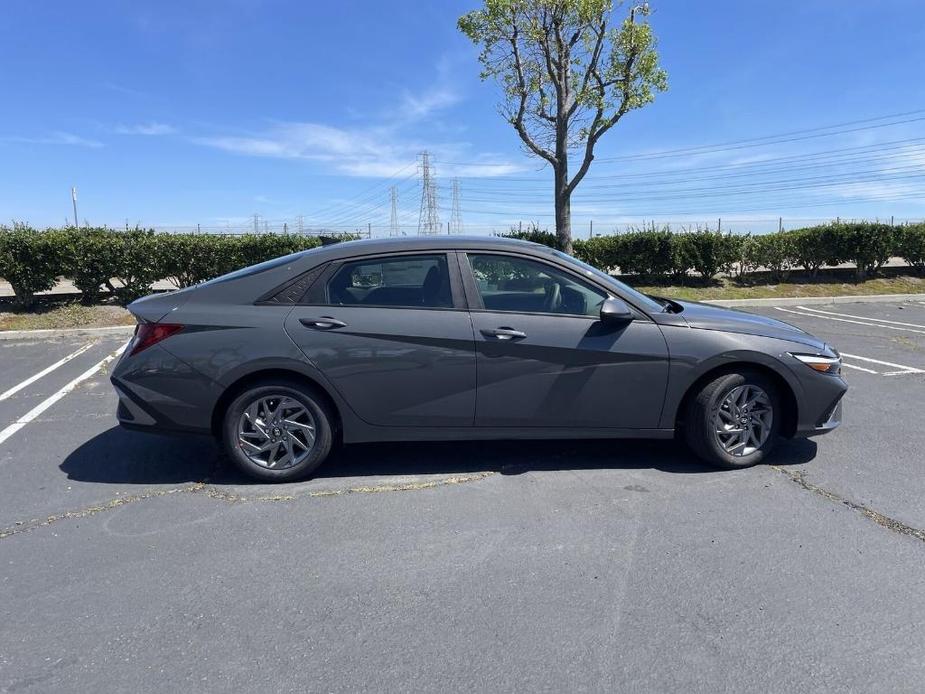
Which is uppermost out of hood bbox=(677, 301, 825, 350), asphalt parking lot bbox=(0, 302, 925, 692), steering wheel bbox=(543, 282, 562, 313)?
steering wheel bbox=(543, 282, 562, 313)

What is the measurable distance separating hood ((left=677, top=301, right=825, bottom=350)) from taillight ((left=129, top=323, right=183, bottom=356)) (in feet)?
10.7

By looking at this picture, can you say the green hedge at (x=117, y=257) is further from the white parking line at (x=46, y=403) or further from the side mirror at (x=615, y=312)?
the side mirror at (x=615, y=312)

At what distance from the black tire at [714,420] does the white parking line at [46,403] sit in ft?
17.0

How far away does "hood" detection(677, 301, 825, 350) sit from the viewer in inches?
163

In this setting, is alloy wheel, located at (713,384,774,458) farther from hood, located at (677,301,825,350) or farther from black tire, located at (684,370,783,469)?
hood, located at (677,301,825,350)

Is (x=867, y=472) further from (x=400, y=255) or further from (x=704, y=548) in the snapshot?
(x=400, y=255)

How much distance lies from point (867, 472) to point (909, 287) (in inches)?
670

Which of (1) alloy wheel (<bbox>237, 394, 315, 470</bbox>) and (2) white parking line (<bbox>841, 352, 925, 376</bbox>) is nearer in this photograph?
(1) alloy wheel (<bbox>237, 394, 315, 470</bbox>)

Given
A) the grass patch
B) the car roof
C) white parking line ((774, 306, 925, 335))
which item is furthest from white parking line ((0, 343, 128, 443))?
white parking line ((774, 306, 925, 335))

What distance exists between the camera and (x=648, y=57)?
587 inches

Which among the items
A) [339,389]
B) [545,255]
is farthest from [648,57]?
[339,389]

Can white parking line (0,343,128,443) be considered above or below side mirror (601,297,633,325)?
below

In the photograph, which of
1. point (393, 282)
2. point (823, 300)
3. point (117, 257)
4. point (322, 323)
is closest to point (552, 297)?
point (393, 282)

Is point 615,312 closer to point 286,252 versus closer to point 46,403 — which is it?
point 46,403
